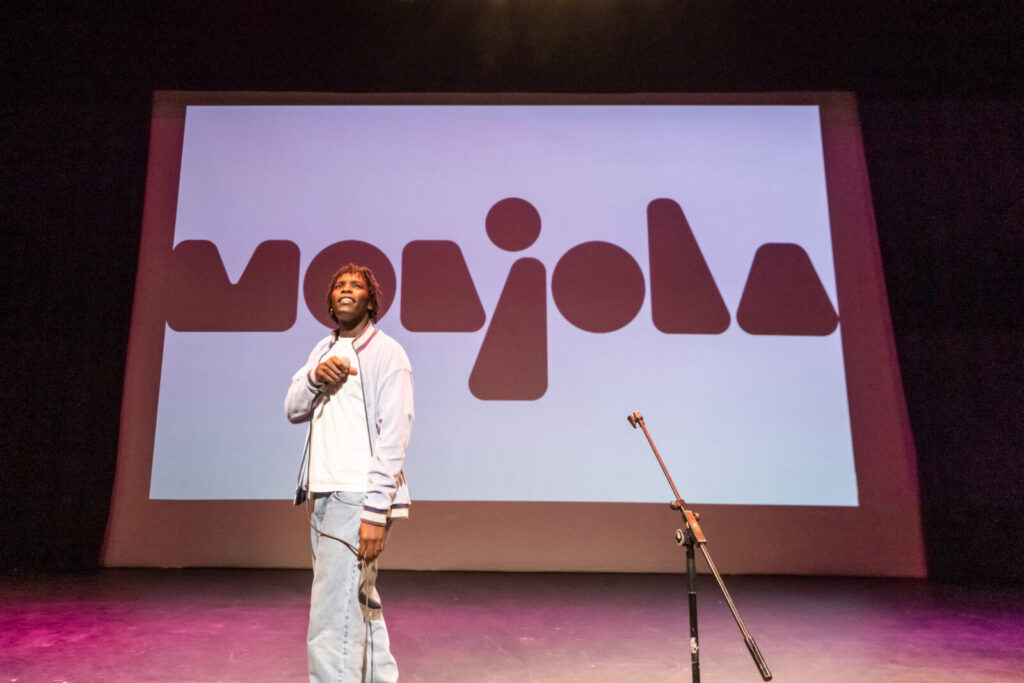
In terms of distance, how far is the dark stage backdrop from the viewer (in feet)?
12.6

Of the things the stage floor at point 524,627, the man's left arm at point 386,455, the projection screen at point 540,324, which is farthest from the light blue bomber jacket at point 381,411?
the projection screen at point 540,324

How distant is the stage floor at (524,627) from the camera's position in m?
2.21

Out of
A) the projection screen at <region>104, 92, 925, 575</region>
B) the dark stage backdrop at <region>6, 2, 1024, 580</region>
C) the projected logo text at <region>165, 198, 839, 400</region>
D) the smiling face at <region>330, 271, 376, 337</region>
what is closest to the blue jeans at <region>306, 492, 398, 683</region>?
the smiling face at <region>330, 271, 376, 337</region>

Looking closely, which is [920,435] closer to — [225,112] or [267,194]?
[267,194]

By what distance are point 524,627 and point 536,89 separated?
10.2ft

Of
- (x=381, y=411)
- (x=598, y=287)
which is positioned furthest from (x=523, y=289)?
(x=381, y=411)

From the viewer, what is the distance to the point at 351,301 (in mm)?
1742

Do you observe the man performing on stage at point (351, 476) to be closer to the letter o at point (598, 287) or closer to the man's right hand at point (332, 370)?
the man's right hand at point (332, 370)

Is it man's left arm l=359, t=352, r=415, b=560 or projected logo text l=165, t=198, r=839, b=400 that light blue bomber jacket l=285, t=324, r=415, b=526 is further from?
projected logo text l=165, t=198, r=839, b=400

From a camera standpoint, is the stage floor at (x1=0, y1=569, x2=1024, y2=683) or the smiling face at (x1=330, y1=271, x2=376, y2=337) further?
the stage floor at (x1=0, y1=569, x2=1024, y2=683)

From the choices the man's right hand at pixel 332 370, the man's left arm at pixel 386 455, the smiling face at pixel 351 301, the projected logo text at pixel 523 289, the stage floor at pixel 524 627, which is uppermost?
the projected logo text at pixel 523 289

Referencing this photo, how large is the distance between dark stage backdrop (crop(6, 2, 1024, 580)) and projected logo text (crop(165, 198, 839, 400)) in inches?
19.9

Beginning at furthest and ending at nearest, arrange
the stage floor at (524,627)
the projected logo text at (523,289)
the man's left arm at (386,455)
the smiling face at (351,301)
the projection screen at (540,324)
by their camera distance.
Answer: the projected logo text at (523,289)
the projection screen at (540,324)
the stage floor at (524,627)
the smiling face at (351,301)
the man's left arm at (386,455)

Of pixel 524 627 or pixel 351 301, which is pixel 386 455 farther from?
pixel 524 627
